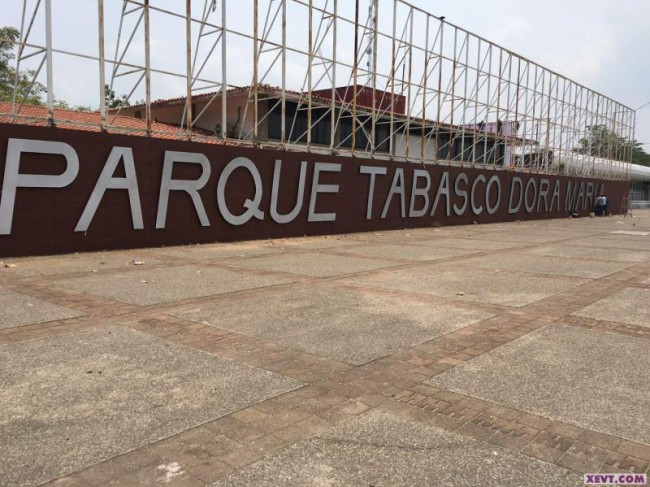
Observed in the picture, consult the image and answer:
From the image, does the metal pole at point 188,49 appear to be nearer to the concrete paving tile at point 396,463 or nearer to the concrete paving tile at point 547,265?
the concrete paving tile at point 547,265

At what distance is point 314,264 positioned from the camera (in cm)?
1066

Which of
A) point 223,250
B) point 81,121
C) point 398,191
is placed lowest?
point 223,250

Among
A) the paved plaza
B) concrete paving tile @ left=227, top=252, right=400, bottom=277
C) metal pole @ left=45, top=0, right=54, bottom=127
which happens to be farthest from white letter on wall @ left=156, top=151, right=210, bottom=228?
the paved plaza

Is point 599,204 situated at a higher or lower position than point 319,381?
higher

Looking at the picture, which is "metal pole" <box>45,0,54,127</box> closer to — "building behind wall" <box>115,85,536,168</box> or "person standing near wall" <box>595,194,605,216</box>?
"building behind wall" <box>115,85,536,168</box>

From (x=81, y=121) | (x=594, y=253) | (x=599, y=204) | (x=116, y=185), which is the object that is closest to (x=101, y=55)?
(x=81, y=121)

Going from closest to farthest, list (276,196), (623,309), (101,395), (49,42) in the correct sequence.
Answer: (101,395), (623,309), (49,42), (276,196)

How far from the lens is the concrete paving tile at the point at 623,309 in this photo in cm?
632

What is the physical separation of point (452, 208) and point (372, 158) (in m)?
5.78

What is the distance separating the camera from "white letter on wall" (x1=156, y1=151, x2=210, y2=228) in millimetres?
13047

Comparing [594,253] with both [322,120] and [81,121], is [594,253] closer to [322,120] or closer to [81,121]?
Result: [81,121]

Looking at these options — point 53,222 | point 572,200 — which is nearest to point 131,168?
point 53,222

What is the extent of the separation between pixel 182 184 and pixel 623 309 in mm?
10017

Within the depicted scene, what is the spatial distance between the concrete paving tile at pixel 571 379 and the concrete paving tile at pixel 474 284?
182 centimetres
